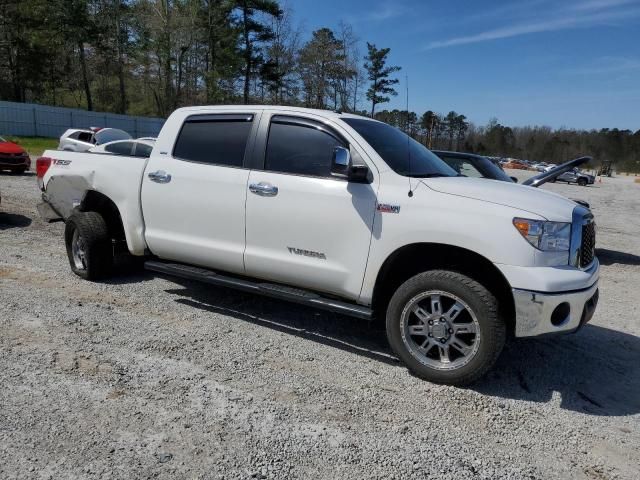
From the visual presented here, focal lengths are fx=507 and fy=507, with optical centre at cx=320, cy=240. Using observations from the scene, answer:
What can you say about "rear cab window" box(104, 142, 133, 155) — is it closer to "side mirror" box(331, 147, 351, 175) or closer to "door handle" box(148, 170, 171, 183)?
"door handle" box(148, 170, 171, 183)

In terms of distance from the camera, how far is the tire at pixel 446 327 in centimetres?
360

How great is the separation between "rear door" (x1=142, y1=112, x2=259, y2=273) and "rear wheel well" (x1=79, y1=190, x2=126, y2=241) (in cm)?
98

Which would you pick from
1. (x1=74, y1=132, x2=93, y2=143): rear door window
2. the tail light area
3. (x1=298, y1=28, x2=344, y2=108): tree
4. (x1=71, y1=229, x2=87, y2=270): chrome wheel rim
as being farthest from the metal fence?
(x1=71, y1=229, x2=87, y2=270): chrome wheel rim

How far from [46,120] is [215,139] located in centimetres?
3852

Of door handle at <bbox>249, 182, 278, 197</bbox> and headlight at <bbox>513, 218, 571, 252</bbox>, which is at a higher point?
door handle at <bbox>249, 182, 278, 197</bbox>

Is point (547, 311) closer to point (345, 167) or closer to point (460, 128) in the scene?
point (345, 167)

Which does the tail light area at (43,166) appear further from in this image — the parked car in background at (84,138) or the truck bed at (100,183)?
the parked car in background at (84,138)

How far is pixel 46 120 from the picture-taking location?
37.4 m

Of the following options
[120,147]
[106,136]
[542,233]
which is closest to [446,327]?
[542,233]

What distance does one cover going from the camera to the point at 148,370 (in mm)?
3844

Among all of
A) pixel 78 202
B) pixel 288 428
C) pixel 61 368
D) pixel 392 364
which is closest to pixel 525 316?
pixel 392 364

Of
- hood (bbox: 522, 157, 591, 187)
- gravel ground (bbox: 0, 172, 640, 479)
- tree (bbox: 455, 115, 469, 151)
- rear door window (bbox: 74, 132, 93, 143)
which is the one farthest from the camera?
tree (bbox: 455, 115, 469, 151)

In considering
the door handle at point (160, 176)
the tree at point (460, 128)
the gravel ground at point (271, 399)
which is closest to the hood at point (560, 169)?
the gravel ground at point (271, 399)

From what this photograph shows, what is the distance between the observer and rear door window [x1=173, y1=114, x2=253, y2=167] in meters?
4.76
